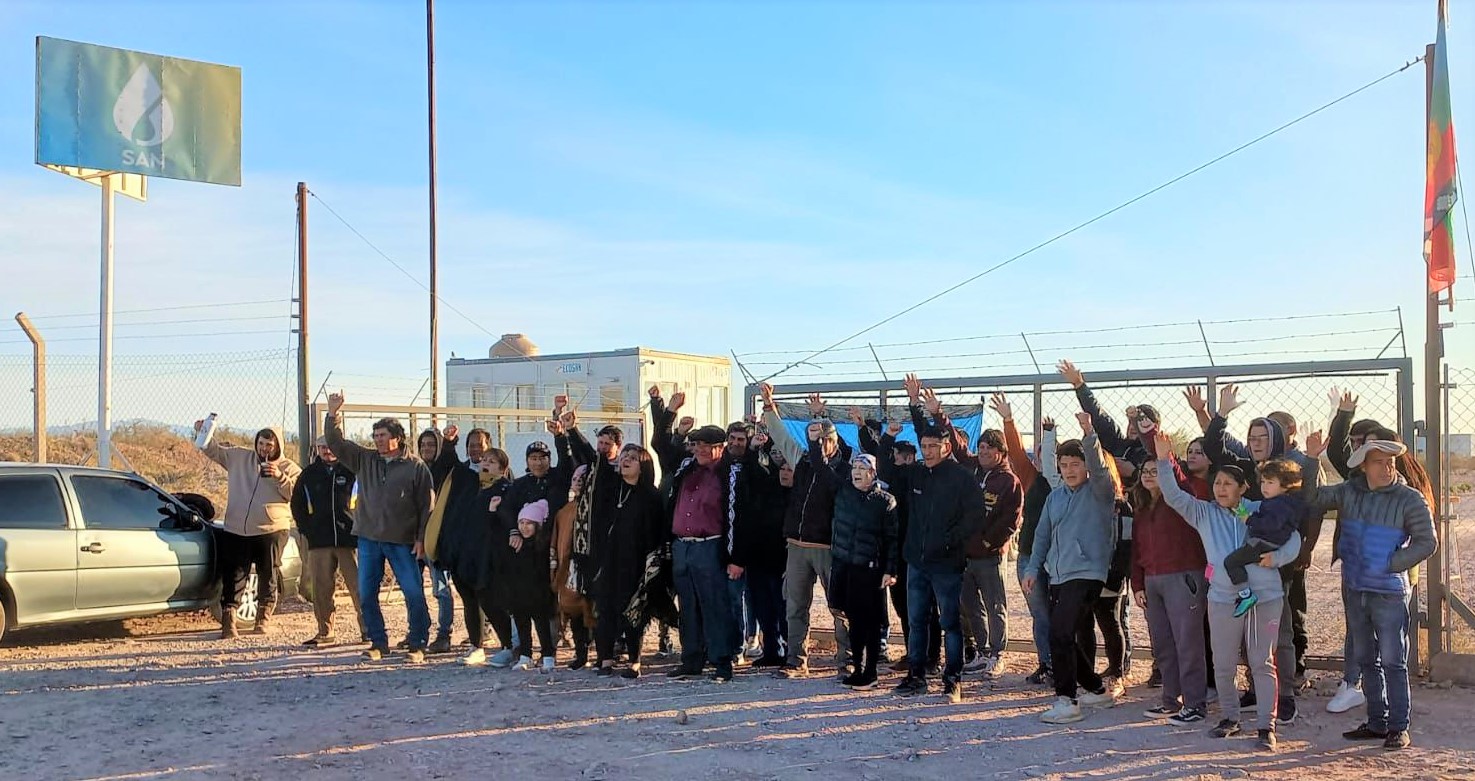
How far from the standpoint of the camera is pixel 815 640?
981cm

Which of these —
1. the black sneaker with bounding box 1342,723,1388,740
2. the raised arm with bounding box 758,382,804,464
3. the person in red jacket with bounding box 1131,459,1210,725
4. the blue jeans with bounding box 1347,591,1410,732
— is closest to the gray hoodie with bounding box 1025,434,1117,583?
the person in red jacket with bounding box 1131,459,1210,725

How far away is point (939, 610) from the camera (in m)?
7.85

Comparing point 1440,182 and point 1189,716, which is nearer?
point 1189,716

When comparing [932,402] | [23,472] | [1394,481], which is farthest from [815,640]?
[23,472]

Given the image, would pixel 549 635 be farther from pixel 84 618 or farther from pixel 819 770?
pixel 84 618

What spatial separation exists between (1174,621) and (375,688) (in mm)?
5267

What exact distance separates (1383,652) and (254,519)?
28.2ft

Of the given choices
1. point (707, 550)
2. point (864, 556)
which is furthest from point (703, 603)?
point (864, 556)

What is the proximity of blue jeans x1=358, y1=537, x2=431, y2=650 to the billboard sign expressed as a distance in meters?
7.44

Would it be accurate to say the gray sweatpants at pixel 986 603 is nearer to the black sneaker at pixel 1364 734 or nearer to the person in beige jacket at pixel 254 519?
the black sneaker at pixel 1364 734

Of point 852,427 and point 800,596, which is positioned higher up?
point 852,427

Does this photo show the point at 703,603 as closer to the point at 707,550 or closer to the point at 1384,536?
the point at 707,550

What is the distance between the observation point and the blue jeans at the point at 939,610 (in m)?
7.54

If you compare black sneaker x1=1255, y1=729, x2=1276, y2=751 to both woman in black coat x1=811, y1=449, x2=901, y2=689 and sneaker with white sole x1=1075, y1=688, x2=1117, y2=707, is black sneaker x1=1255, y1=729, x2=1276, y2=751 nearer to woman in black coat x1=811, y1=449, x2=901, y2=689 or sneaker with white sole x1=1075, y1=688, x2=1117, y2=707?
sneaker with white sole x1=1075, y1=688, x2=1117, y2=707
